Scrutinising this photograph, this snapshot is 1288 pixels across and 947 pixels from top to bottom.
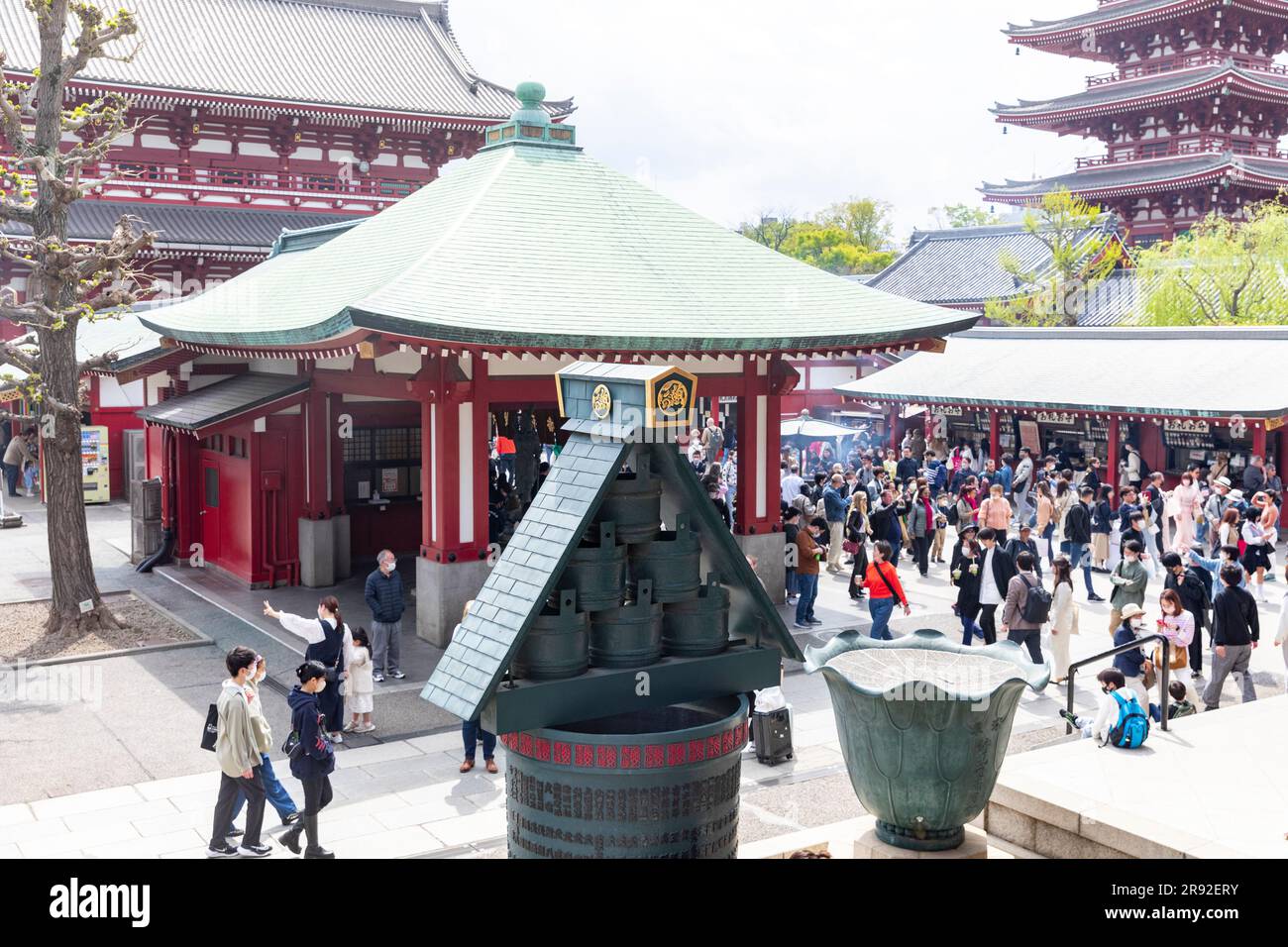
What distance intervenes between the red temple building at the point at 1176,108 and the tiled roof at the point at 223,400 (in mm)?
33582

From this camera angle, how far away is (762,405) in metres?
17.2

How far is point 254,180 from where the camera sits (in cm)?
3281

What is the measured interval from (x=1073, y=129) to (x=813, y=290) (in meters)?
35.7

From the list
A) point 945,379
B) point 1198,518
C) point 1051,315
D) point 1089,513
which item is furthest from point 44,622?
point 1051,315

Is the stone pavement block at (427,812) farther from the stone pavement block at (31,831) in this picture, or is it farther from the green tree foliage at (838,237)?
the green tree foliage at (838,237)

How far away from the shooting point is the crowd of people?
12.3m

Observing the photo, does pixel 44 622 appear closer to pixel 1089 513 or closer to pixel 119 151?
pixel 1089 513

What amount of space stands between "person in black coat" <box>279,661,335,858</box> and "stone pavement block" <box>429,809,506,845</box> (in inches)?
35.6

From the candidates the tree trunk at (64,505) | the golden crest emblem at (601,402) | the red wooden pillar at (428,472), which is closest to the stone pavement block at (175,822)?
the red wooden pillar at (428,472)

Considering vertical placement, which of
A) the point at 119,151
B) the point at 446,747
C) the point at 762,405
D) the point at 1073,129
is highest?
the point at 1073,129

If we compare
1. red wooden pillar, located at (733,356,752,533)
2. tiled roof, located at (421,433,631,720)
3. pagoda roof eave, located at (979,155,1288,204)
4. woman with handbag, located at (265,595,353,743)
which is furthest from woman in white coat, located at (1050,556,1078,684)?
pagoda roof eave, located at (979,155,1288,204)

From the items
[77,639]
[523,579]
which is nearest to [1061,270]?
[77,639]

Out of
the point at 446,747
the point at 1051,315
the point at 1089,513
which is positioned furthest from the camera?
the point at 1051,315

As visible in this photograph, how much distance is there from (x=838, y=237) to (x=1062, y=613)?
81177mm
